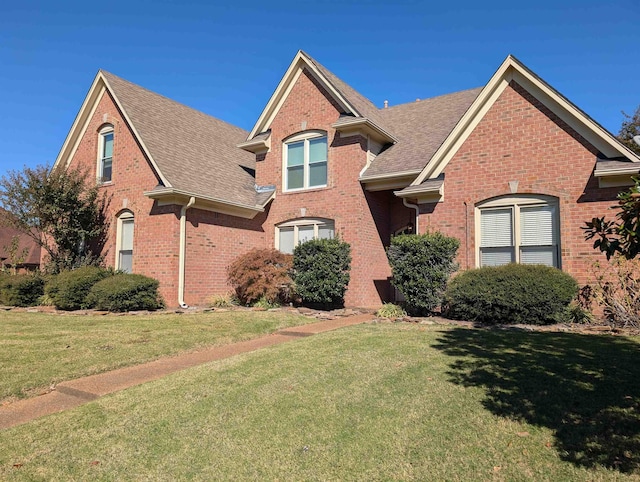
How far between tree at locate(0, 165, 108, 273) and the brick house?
73 cm

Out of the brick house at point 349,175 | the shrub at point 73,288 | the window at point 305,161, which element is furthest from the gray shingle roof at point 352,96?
the shrub at point 73,288

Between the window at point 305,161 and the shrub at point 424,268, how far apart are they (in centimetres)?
523

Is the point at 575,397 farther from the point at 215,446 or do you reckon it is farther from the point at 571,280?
the point at 571,280

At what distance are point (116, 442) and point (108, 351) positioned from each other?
3923mm

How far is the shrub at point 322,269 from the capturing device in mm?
13469

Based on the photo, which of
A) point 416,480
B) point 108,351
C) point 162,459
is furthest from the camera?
point 108,351

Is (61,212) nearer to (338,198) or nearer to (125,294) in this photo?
(125,294)

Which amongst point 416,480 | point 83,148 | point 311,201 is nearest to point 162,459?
point 416,480

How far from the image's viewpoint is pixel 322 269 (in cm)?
1349

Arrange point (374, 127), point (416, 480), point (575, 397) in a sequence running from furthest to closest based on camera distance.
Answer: point (374, 127)
point (575, 397)
point (416, 480)

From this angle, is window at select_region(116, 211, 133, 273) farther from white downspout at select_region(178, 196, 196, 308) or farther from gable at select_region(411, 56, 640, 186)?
gable at select_region(411, 56, 640, 186)

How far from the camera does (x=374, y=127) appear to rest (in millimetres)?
15078

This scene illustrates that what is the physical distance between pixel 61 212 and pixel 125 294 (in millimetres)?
5204

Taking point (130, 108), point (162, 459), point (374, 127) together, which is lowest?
point (162, 459)
